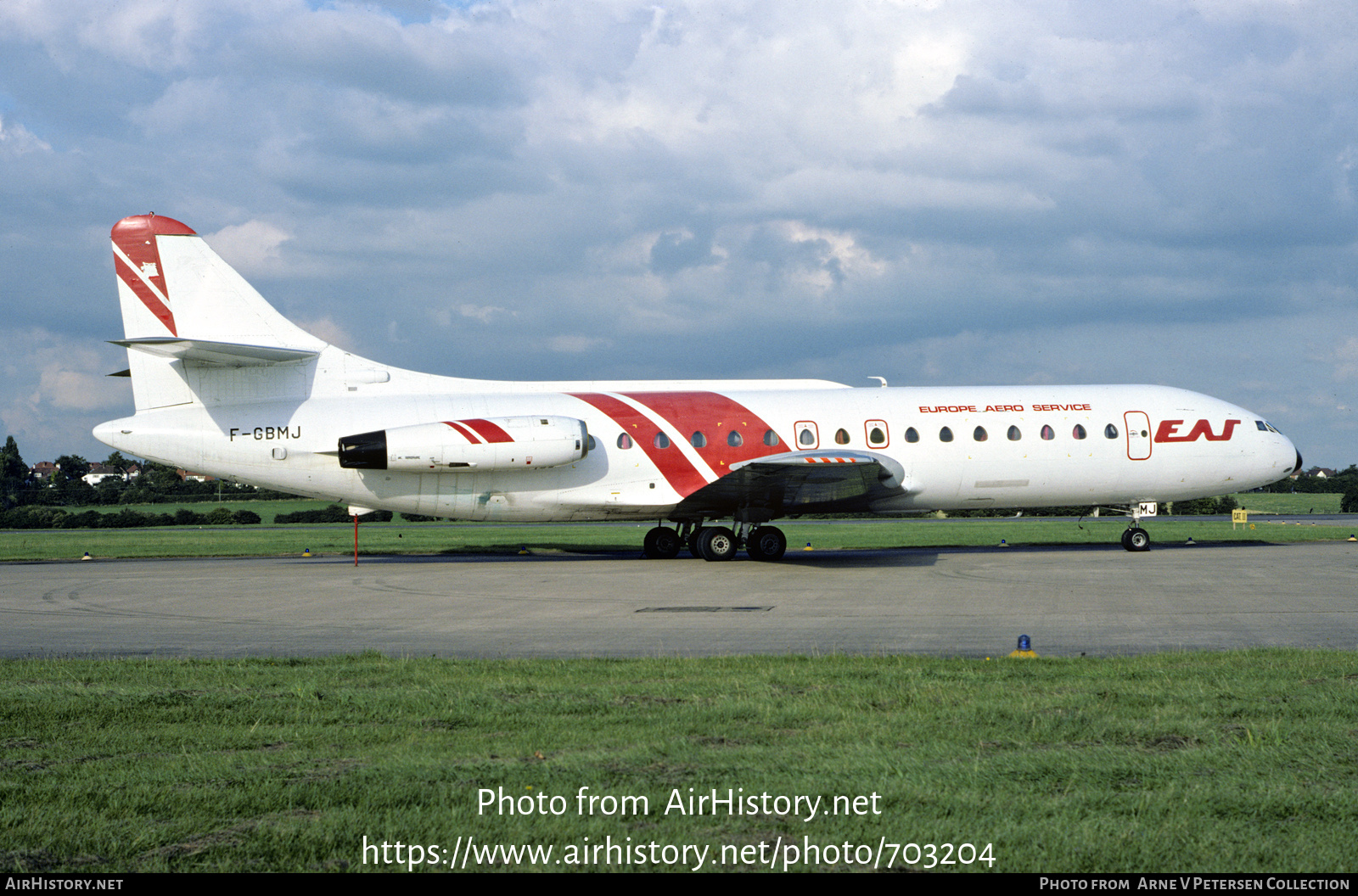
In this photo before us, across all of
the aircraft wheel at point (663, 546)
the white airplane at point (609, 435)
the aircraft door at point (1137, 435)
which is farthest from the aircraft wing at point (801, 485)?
the aircraft door at point (1137, 435)

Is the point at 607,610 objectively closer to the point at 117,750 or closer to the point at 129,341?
the point at 117,750

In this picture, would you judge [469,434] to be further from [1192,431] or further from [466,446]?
[1192,431]

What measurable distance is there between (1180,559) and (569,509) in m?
12.5

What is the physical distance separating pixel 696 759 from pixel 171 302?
61.8 ft

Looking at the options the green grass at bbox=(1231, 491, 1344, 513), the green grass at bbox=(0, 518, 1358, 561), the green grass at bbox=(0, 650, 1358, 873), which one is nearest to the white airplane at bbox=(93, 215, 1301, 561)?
the green grass at bbox=(0, 518, 1358, 561)

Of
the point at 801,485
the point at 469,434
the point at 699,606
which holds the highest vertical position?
the point at 469,434

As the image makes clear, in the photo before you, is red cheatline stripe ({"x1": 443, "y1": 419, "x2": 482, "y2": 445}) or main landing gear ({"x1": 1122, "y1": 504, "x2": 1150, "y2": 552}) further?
main landing gear ({"x1": 1122, "y1": 504, "x2": 1150, "y2": 552})

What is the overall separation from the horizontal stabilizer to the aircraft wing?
863 centimetres

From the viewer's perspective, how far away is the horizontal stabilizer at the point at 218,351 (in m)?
18.9

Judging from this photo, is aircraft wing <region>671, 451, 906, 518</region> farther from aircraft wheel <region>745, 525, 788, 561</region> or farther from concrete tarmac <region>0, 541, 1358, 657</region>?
concrete tarmac <region>0, 541, 1358, 657</region>

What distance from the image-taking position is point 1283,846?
4539 millimetres

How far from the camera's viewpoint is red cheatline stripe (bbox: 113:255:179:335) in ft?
68.4

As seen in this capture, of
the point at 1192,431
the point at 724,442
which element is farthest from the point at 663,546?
the point at 1192,431

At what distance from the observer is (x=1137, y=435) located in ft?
76.9
